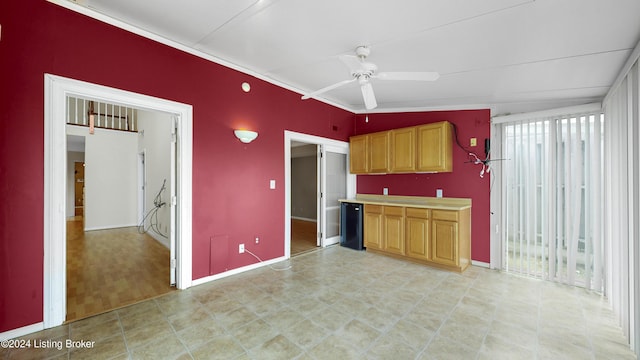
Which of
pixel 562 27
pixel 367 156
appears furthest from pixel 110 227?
pixel 562 27

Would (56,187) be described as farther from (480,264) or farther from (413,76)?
(480,264)

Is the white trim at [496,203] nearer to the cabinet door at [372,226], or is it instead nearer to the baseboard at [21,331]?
the cabinet door at [372,226]

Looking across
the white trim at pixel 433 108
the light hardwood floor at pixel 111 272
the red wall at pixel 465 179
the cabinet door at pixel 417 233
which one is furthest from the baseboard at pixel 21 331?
the red wall at pixel 465 179

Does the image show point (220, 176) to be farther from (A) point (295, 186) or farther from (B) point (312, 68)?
(A) point (295, 186)

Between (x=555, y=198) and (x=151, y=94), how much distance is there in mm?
5144

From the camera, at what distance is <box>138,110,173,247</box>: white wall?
16.5 feet

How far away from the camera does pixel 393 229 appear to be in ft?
14.2

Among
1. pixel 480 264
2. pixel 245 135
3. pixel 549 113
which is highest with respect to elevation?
pixel 549 113

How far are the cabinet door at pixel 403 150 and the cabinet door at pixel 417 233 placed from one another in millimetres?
773

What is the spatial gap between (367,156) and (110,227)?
673cm

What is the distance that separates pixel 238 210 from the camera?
11.5 feet

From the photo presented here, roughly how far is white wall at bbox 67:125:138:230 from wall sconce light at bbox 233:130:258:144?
17.8ft

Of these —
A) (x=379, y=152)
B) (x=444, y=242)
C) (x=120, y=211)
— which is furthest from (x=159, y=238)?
(x=444, y=242)

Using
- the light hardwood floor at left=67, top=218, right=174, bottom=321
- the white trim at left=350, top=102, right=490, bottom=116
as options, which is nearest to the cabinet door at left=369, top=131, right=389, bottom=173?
the white trim at left=350, top=102, right=490, bottom=116
